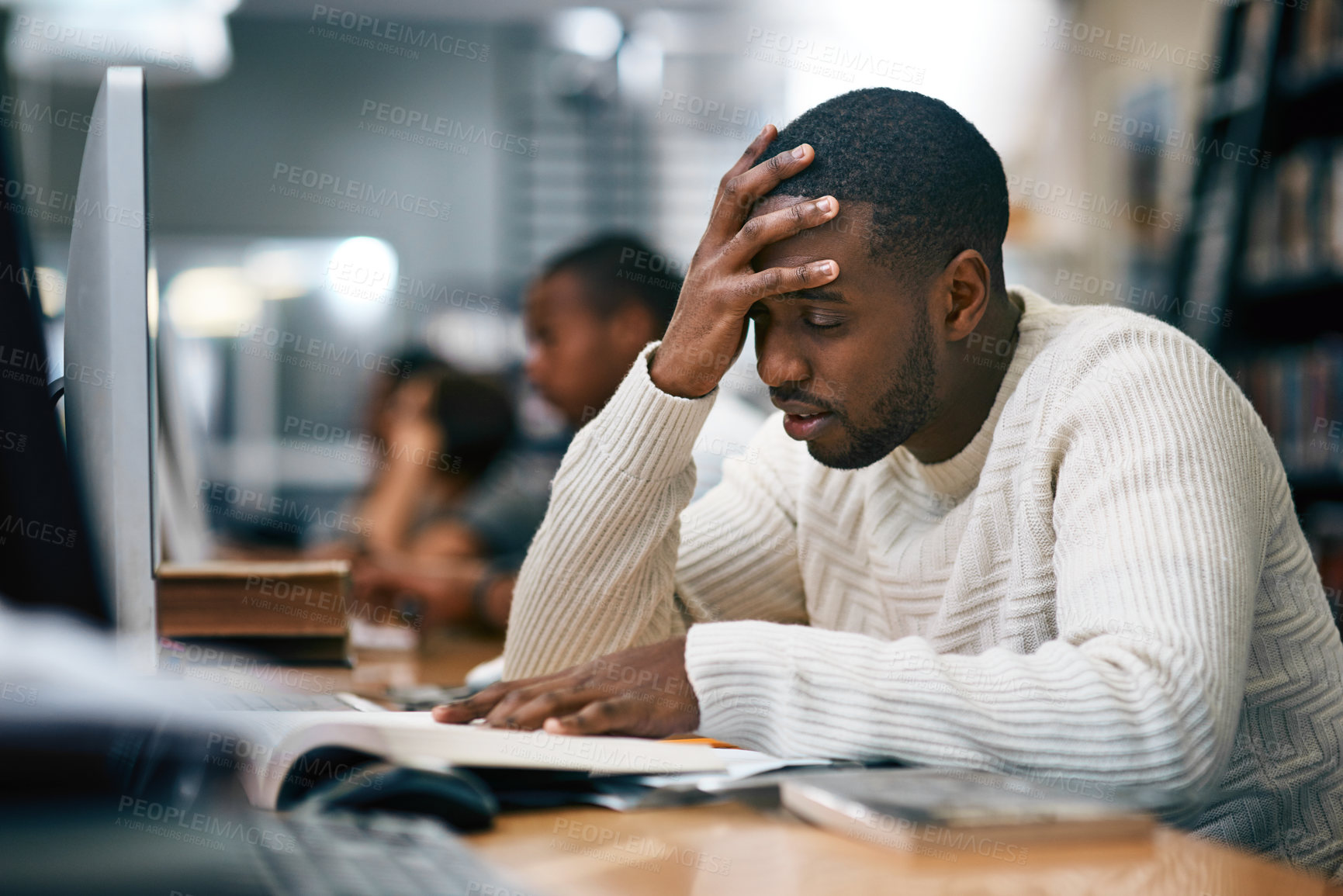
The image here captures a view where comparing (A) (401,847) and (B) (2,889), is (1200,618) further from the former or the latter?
(B) (2,889)

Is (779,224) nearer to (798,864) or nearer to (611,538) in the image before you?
(611,538)

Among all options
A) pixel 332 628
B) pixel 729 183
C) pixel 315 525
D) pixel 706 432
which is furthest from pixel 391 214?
pixel 729 183

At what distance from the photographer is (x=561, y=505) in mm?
1145

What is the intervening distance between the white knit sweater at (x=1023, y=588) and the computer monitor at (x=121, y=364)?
0.39 m

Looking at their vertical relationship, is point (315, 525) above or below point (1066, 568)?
below

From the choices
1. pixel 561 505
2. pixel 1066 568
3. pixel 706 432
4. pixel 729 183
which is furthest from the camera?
pixel 706 432

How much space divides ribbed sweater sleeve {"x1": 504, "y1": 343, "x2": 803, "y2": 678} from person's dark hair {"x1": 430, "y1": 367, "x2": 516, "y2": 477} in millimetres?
1885

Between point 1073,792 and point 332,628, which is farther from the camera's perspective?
point 332,628

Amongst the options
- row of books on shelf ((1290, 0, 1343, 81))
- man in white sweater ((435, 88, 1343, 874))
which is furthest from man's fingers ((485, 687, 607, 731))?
row of books on shelf ((1290, 0, 1343, 81))

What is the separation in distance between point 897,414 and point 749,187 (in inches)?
9.3

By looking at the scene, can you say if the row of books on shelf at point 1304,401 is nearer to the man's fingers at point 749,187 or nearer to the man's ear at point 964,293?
the man's ear at point 964,293

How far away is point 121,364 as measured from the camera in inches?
33.9

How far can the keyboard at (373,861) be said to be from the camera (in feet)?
1.50

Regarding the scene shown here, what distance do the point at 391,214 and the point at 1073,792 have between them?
5.17m
